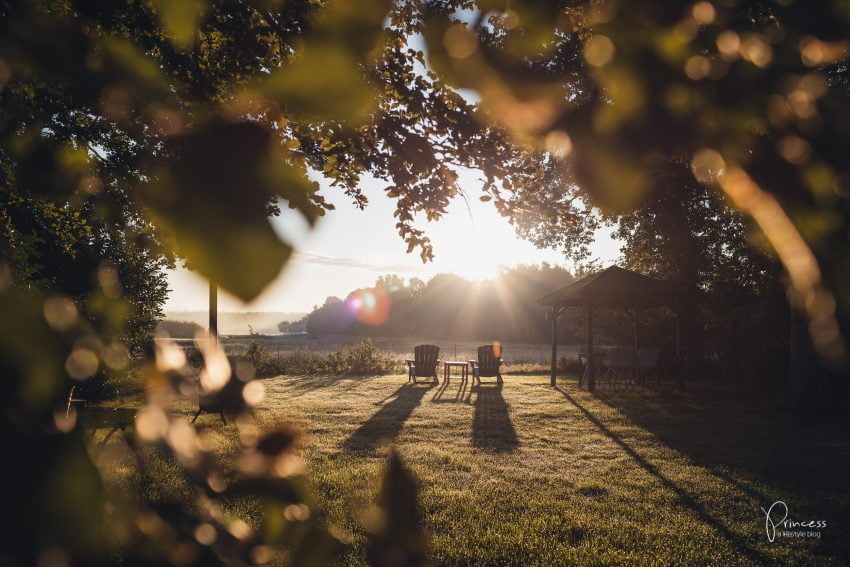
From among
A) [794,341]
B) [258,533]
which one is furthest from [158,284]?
[794,341]

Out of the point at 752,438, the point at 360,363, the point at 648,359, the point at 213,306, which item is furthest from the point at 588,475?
the point at 360,363

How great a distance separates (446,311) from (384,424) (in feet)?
141

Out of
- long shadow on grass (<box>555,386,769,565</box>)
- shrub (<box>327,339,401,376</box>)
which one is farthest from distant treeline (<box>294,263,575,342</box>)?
long shadow on grass (<box>555,386,769,565</box>)

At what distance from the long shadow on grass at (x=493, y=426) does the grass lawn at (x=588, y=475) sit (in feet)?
0.15

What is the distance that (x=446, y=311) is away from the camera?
51.6 m

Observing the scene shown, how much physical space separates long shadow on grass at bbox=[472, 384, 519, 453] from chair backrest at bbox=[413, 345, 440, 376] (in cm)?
305

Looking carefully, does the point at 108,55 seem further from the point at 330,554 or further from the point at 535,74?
the point at 535,74

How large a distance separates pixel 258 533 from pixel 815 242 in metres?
1.22

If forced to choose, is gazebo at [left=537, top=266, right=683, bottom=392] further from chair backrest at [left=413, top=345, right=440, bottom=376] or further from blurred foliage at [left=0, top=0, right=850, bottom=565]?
blurred foliage at [left=0, top=0, right=850, bottom=565]

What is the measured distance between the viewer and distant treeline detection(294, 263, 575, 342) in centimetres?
4697

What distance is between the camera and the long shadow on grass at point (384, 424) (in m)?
7.21

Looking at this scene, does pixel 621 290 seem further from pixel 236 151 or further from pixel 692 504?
pixel 236 151

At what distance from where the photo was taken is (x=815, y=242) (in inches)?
41.9

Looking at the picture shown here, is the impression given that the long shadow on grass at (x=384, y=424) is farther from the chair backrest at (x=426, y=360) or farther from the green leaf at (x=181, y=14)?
the green leaf at (x=181, y=14)
